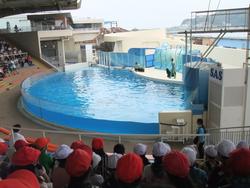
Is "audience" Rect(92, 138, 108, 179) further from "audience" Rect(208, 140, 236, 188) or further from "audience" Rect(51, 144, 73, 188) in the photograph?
"audience" Rect(208, 140, 236, 188)

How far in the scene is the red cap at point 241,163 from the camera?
270 centimetres

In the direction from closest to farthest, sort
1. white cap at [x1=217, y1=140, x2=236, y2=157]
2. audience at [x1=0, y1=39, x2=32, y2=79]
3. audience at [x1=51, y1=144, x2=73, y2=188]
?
audience at [x1=51, y1=144, x2=73, y2=188] → white cap at [x1=217, y1=140, x2=236, y2=157] → audience at [x1=0, y1=39, x2=32, y2=79]

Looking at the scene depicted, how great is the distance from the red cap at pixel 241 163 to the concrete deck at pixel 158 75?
58.8ft

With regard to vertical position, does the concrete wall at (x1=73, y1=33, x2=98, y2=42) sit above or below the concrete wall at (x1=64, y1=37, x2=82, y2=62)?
above

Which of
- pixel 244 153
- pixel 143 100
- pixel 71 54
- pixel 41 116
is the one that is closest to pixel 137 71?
pixel 143 100

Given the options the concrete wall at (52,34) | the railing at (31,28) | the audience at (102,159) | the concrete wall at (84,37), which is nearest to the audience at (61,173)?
the audience at (102,159)

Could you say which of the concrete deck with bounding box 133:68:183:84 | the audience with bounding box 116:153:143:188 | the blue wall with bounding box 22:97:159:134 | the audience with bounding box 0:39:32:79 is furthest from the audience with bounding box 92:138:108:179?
the audience with bounding box 0:39:32:79

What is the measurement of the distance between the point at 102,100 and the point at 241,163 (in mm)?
14820

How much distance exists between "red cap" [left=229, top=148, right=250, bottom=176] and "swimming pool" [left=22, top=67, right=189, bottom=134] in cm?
745

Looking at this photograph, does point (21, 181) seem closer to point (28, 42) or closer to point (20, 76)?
point (20, 76)

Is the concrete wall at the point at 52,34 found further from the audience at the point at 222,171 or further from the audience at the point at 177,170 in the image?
the audience at the point at 177,170

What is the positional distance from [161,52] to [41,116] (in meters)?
15.7

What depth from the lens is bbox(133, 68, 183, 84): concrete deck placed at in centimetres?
2115

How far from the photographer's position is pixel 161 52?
86.4ft
